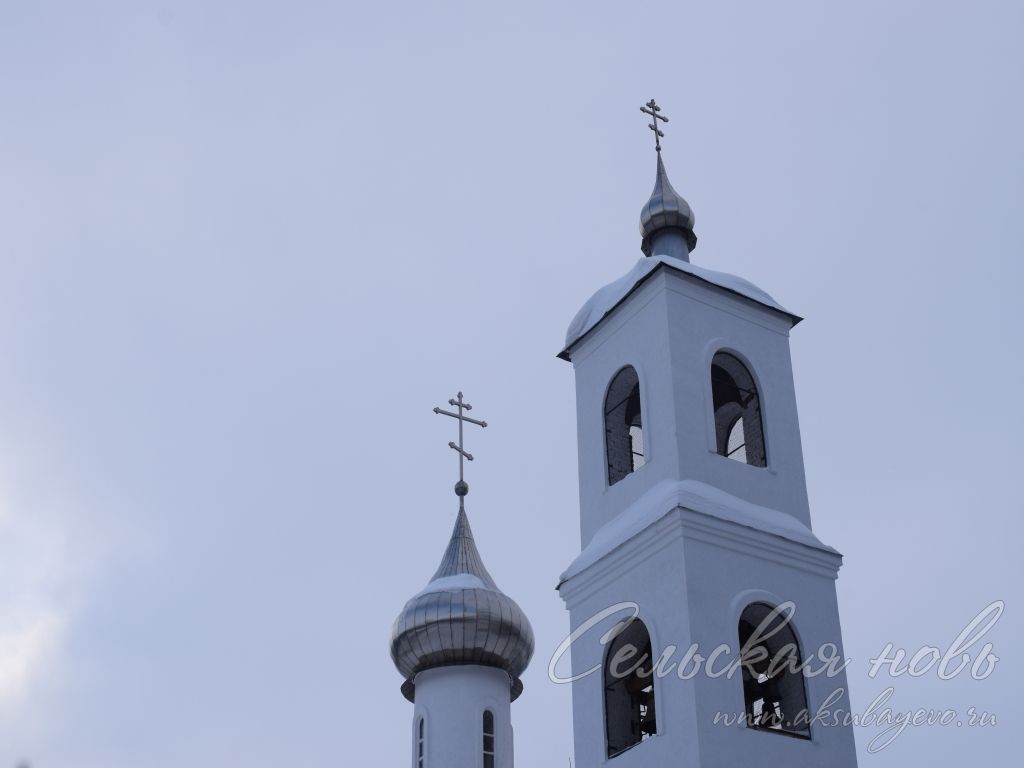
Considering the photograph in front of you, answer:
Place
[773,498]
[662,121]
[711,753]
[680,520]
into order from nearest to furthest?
[711,753] → [680,520] → [773,498] → [662,121]

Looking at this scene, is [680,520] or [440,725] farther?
[440,725]

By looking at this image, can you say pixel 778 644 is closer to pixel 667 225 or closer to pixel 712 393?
pixel 712 393

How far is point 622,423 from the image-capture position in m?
14.4

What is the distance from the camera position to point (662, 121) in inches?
661

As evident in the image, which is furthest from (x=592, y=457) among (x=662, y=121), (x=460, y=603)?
(x=460, y=603)

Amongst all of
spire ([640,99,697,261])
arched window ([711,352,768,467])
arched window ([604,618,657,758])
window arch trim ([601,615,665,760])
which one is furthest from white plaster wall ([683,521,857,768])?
spire ([640,99,697,261])

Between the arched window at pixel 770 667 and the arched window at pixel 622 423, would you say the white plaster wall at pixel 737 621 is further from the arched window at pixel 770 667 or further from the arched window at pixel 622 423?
the arched window at pixel 622 423

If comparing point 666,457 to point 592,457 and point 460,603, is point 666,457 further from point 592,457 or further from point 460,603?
point 460,603

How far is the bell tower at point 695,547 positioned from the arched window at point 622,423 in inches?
0.6

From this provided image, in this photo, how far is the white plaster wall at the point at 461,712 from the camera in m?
19.2

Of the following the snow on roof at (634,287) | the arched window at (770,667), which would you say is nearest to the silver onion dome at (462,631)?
the snow on roof at (634,287)

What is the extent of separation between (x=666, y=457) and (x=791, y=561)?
1.38 metres

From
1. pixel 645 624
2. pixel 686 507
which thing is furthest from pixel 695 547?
pixel 645 624

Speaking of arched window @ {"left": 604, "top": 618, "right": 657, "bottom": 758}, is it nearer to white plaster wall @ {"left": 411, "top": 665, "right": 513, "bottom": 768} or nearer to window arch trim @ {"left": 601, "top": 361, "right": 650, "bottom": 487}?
window arch trim @ {"left": 601, "top": 361, "right": 650, "bottom": 487}
